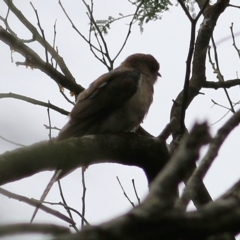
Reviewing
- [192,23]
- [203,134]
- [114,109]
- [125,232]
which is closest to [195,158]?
[203,134]

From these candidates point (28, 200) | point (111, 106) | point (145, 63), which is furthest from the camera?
point (145, 63)

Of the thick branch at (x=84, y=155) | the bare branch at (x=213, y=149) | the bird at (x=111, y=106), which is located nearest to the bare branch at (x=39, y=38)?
the bird at (x=111, y=106)

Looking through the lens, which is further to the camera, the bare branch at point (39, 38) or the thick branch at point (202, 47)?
the bare branch at point (39, 38)

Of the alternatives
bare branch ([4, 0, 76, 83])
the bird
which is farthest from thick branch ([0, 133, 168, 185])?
bare branch ([4, 0, 76, 83])

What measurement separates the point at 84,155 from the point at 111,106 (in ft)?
6.97

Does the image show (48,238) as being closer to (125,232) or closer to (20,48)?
(125,232)

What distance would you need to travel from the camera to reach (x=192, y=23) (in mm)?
3814

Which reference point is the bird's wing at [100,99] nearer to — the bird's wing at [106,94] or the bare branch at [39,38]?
the bird's wing at [106,94]

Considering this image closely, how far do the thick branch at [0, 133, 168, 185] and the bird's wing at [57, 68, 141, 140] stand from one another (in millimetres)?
838

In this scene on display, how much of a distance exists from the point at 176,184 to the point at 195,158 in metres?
0.15

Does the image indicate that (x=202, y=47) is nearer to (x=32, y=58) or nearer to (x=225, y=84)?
(x=225, y=84)

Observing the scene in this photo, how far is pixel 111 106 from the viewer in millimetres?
5359

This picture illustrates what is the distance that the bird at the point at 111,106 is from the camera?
203 inches

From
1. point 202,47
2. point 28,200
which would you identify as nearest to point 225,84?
point 202,47
